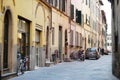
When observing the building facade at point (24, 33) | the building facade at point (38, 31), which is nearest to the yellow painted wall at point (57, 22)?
the building facade at point (38, 31)

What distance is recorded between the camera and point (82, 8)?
5512cm

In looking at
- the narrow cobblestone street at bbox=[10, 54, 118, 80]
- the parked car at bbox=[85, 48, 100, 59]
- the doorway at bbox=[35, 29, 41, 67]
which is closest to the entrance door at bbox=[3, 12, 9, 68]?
the narrow cobblestone street at bbox=[10, 54, 118, 80]

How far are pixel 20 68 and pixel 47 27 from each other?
34.0 feet

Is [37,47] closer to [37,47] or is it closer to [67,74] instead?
[37,47]

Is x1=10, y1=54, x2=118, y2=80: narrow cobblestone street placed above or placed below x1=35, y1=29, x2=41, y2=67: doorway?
below

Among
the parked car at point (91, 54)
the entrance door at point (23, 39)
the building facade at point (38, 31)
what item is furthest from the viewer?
the parked car at point (91, 54)

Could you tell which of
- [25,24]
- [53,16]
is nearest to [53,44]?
[53,16]

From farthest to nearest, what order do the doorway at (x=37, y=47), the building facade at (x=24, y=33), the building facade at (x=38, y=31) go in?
the doorway at (x=37, y=47), the building facade at (x=38, y=31), the building facade at (x=24, y=33)

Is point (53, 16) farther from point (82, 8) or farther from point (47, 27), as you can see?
point (82, 8)

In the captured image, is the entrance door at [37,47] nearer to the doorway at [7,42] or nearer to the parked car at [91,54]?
the doorway at [7,42]

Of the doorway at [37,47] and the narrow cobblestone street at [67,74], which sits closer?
the narrow cobblestone street at [67,74]

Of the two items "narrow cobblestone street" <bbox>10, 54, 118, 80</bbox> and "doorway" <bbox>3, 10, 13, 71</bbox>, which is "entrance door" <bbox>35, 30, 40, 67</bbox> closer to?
"narrow cobblestone street" <bbox>10, 54, 118, 80</bbox>

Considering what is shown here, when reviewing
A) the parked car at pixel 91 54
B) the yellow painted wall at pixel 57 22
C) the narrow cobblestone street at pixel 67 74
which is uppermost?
the yellow painted wall at pixel 57 22

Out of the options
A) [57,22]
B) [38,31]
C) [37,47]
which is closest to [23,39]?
[37,47]
